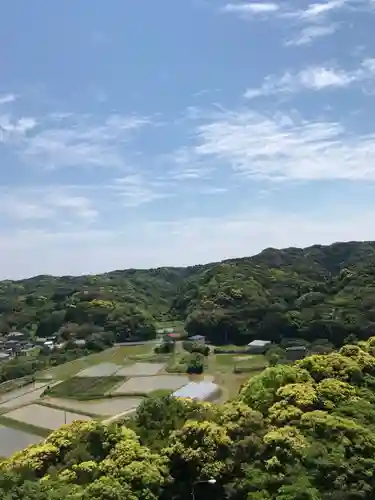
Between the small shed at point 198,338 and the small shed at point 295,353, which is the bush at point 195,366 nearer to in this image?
the small shed at point 295,353

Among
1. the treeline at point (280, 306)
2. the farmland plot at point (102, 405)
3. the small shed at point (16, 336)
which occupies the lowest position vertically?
the farmland plot at point (102, 405)

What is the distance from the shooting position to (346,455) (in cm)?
1833

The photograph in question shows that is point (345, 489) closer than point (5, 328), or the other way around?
point (345, 489)

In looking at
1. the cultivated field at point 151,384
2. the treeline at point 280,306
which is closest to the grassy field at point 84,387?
the cultivated field at point 151,384

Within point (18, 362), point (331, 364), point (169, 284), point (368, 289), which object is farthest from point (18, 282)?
point (331, 364)

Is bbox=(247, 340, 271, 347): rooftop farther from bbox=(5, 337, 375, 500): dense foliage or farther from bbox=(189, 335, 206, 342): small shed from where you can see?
bbox=(5, 337, 375, 500): dense foliage

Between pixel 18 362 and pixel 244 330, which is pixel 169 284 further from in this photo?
pixel 18 362

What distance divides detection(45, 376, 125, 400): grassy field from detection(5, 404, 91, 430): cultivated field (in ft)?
10.5

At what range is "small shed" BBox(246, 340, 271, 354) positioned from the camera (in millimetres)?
53438

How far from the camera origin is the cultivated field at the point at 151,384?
41.1 meters

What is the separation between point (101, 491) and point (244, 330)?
45.7m

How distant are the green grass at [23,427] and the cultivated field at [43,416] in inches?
13.8

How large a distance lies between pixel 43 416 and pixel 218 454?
20503 millimetres

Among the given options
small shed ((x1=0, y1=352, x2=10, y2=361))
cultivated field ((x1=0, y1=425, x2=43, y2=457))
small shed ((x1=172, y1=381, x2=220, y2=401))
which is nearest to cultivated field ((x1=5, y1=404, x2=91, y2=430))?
cultivated field ((x1=0, y1=425, x2=43, y2=457))
